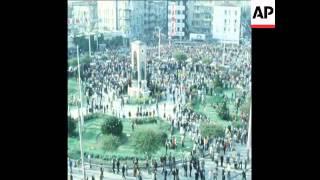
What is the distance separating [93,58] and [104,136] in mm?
390

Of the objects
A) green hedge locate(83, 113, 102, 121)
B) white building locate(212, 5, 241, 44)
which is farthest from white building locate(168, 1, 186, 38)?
green hedge locate(83, 113, 102, 121)

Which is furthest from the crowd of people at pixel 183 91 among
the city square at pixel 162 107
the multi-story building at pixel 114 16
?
the multi-story building at pixel 114 16

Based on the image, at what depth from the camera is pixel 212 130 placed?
3.78 metres

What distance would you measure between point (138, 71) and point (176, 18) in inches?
12.7

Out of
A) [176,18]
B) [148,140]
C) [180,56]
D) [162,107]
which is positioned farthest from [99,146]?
[176,18]

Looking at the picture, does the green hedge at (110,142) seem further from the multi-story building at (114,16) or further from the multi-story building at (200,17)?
the multi-story building at (200,17)

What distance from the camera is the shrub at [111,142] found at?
3.77 m

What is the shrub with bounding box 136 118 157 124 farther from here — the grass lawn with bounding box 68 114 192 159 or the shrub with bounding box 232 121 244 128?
the shrub with bounding box 232 121 244 128
